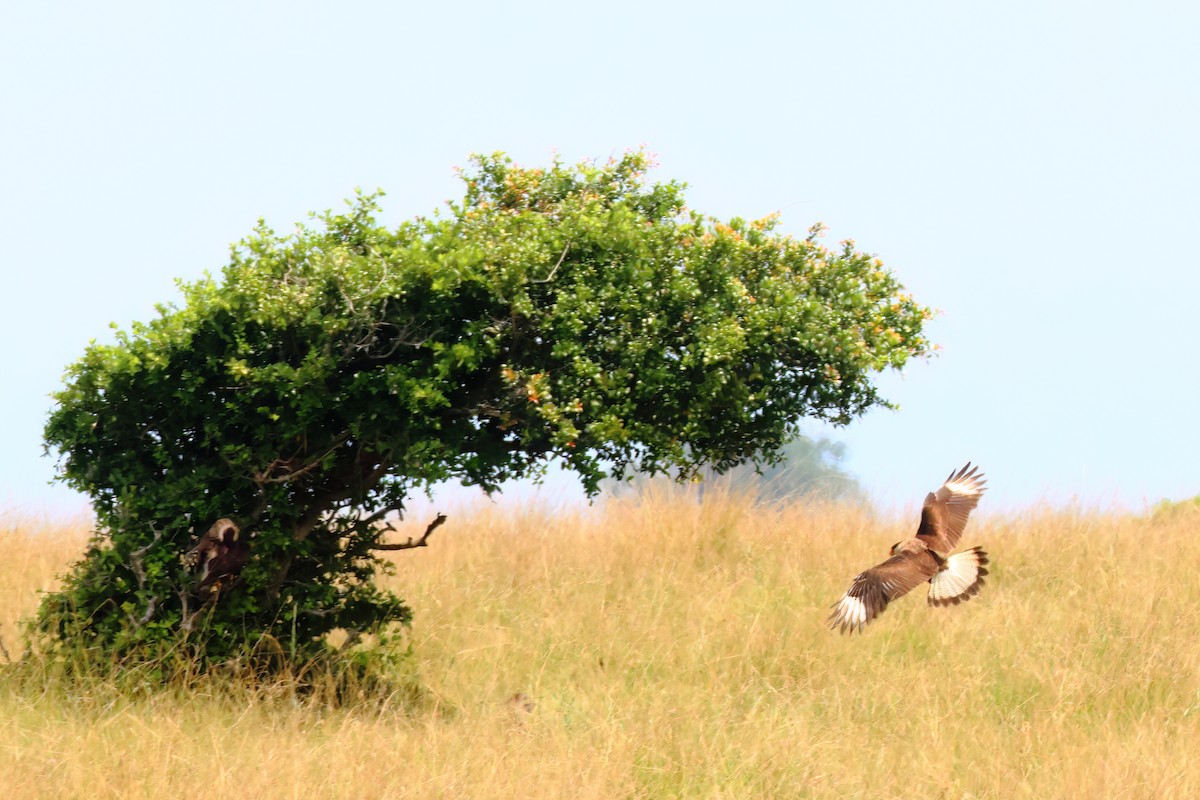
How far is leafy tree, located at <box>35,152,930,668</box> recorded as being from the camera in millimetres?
10695

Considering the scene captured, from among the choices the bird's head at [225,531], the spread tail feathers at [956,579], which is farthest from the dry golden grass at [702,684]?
the bird's head at [225,531]

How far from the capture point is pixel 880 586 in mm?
11117

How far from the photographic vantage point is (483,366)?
11.3m

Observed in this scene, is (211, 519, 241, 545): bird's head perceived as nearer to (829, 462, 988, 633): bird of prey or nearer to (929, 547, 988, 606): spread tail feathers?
(829, 462, 988, 633): bird of prey

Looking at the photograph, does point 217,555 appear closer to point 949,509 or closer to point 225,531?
point 225,531

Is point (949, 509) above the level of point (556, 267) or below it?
below

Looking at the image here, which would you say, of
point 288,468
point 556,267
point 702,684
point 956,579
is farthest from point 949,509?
point 288,468

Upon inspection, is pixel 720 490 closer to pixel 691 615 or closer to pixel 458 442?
Result: pixel 691 615

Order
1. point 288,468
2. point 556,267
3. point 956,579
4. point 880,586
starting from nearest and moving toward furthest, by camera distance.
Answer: point 556,267
point 880,586
point 288,468
point 956,579

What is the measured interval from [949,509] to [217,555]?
7162 millimetres

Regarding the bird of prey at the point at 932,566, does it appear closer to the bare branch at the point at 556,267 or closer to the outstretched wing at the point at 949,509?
the outstretched wing at the point at 949,509

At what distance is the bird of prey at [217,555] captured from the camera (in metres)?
11.5

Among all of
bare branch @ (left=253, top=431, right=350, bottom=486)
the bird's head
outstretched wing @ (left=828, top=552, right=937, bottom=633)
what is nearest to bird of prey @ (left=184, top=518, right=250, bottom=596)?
the bird's head

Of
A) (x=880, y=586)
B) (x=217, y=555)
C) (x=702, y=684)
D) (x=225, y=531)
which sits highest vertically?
(x=225, y=531)
